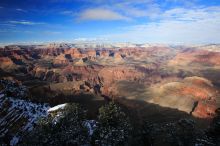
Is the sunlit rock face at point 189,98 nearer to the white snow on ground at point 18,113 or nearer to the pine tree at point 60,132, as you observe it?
the white snow on ground at point 18,113

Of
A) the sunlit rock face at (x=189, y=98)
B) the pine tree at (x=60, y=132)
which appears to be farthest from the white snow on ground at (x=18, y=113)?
the sunlit rock face at (x=189, y=98)

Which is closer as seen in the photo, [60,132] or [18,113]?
[60,132]

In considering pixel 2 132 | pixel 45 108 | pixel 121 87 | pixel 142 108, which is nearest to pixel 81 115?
pixel 2 132

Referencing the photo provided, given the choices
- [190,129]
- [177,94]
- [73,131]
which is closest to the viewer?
[73,131]

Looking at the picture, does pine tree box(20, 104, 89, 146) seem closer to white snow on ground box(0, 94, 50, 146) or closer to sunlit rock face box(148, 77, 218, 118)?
white snow on ground box(0, 94, 50, 146)

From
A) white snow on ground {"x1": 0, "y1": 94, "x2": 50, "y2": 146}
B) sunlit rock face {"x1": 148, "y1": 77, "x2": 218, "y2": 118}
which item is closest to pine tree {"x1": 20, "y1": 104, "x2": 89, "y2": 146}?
white snow on ground {"x1": 0, "y1": 94, "x2": 50, "y2": 146}

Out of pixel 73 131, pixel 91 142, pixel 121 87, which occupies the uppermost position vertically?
pixel 73 131

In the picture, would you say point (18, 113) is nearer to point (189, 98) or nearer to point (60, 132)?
point (60, 132)

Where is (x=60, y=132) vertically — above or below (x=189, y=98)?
above

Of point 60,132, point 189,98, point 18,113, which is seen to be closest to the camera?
point 60,132

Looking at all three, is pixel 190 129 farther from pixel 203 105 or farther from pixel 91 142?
pixel 203 105

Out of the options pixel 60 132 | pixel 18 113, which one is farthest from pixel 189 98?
pixel 60 132
